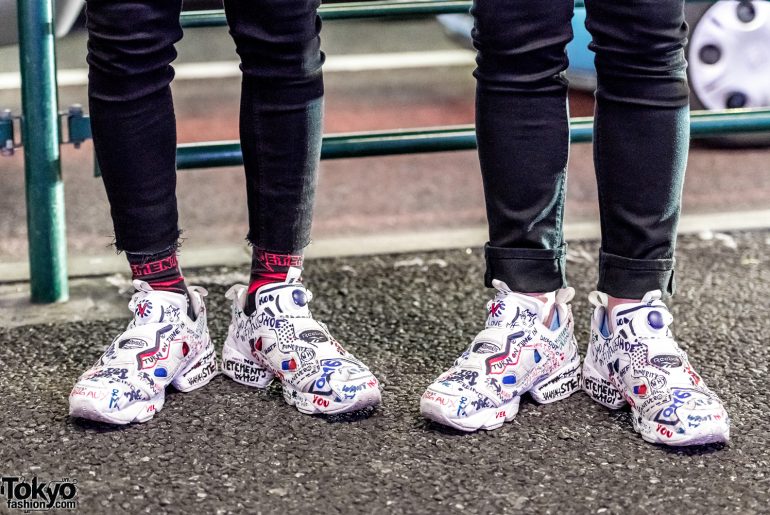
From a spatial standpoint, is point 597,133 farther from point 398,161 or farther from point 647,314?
point 398,161

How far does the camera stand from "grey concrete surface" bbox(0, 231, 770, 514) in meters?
1.28

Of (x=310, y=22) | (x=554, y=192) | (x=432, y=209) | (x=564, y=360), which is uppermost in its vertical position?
(x=310, y=22)

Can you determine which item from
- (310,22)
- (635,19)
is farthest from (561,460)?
(310,22)

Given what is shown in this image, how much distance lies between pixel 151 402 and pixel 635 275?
0.68 meters

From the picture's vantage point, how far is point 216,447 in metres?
1.40

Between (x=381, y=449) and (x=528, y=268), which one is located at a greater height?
(x=528, y=268)

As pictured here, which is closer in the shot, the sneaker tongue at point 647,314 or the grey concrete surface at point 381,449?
the grey concrete surface at point 381,449

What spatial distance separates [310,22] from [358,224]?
3.65ft

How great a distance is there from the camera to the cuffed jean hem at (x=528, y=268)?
1.49m

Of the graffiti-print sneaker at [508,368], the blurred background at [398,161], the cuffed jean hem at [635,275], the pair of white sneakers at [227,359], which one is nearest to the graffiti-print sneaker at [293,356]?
the pair of white sneakers at [227,359]

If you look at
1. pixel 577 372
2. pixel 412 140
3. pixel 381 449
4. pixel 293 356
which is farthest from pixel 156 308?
pixel 412 140

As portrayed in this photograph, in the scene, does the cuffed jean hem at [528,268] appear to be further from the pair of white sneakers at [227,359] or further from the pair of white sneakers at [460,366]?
the pair of white sneakers at [227,359]

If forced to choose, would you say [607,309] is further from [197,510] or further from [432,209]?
[432,209]

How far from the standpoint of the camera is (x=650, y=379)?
144 cm
